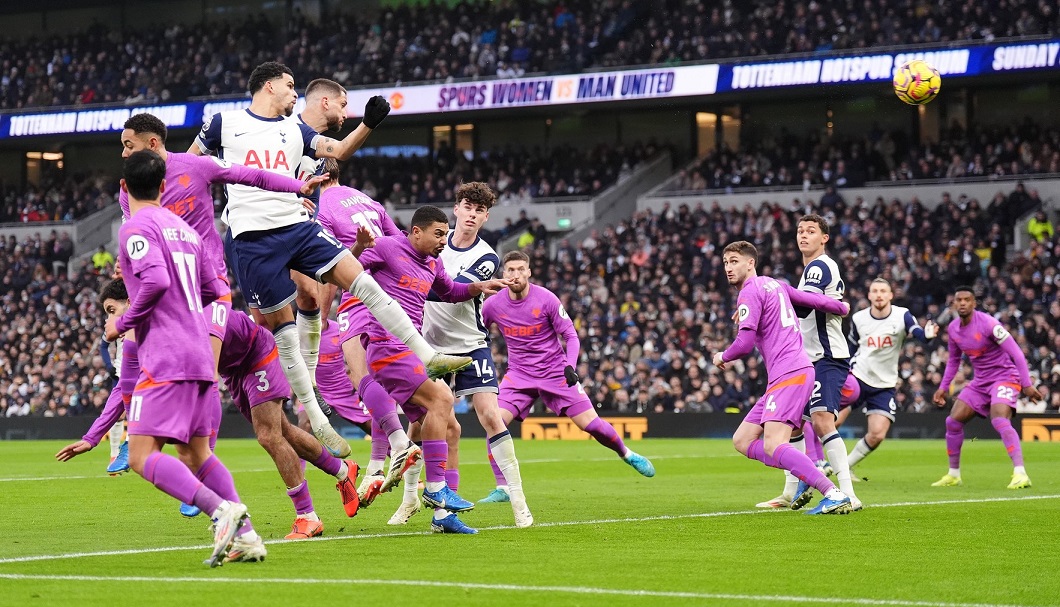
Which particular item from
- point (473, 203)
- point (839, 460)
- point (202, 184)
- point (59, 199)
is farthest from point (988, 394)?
point (59, 199)

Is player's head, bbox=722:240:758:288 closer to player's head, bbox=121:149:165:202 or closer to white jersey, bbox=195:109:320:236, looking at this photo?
white jersey, bbox=195:109:320:236

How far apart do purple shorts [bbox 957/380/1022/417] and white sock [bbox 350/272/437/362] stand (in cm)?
917

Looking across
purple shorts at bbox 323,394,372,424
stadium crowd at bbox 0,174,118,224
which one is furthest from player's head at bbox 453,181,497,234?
stadium crowd at bbox 0,174,118,224

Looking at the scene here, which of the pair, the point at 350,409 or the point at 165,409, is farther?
the point at 350,409

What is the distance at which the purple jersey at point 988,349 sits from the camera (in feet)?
52.2

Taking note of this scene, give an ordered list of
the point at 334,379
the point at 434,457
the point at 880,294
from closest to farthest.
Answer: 1. the point at 434,457
2. the point at 334,379
3. the point at 880,294

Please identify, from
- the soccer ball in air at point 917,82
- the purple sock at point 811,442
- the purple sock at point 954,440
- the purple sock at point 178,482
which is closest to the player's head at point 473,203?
the purple sock at point 178,482

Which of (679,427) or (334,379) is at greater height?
(334,379)

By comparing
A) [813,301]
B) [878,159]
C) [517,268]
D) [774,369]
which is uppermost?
[878,159]

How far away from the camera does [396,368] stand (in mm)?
9875

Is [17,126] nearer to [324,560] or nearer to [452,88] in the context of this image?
[452,88]

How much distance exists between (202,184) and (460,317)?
298 cm

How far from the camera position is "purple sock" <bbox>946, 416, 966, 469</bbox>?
15.5m

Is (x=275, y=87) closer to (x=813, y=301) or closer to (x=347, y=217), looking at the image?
(x=347, y=217)
